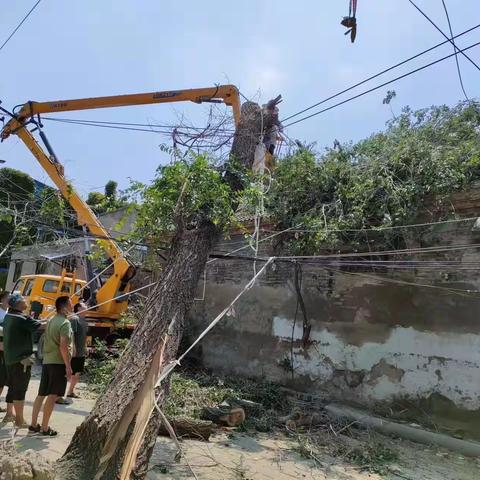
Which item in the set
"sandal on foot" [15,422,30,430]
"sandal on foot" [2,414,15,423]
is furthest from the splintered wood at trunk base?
"sandal on foot" [2,414,15,423]

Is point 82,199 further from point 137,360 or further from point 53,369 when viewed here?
point 137,360

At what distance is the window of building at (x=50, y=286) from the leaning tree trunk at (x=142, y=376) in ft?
26.5

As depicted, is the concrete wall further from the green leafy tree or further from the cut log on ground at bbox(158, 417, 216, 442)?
the cut log on ground at bbox(158, 417, 216, 442)

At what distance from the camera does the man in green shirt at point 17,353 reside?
616 cm

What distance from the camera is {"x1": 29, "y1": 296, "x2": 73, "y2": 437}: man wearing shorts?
609cm

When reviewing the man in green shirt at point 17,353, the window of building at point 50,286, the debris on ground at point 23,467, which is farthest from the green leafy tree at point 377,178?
the window of building at point 50,286

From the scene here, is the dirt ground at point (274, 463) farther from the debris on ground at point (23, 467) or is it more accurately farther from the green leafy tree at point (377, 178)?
the green leafy tree at point (377, 178)

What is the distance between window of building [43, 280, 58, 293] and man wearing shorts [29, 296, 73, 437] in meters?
7.08

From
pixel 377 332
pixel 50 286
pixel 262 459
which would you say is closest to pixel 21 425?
pixel 262 459

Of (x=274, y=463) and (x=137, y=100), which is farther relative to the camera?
(x=137, y=100)

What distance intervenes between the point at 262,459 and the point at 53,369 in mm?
2810

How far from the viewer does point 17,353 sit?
615 cm

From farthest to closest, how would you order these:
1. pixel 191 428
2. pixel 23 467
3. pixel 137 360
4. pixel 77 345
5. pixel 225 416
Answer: pixel 77 345, pixel 225 416, pixel 191 428, pixel 137 360, pixel 23 467

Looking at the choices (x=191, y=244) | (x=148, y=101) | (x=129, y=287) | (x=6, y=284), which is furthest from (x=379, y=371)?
(x=6, y=284)
